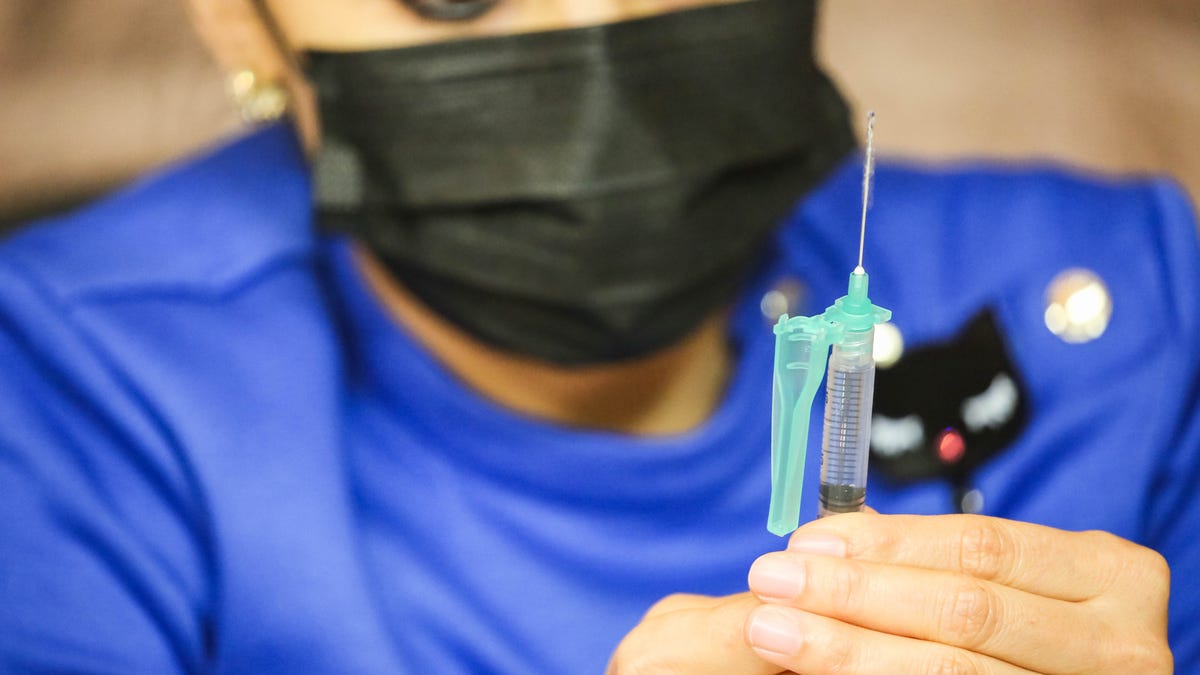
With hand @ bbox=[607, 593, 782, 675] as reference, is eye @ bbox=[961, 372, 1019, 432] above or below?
above

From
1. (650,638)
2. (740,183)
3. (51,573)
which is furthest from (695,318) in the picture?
(51,573)

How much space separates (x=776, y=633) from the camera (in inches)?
17.4

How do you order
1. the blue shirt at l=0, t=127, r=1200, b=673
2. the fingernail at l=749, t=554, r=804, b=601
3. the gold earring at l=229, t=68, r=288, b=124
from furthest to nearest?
the gold earring at l=229, t=68, r=288, b=124, the blue shirt at l=0, t=127, r=1200, b=673, the fingernail at l=749, t=554, r=804, b=601

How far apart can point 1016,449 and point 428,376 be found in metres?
0.39

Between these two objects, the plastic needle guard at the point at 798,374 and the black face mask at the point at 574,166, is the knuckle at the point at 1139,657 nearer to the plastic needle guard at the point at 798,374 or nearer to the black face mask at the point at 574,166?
the plastic needle guard at the point at 798,374

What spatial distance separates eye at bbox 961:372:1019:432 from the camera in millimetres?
737

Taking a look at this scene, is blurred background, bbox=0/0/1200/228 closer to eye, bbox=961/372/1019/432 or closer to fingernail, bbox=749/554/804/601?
eye, bbox=961/372/1019/432

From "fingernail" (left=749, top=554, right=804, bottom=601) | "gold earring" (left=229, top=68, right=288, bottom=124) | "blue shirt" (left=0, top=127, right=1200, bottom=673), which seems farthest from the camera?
"gold earring" (left=229, top=68, right=288, bottom=124)

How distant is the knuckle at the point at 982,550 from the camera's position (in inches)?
19.1

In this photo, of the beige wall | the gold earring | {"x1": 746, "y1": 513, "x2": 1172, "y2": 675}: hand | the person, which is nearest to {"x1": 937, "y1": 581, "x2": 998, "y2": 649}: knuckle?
{"x1": 746, "y1": 513, "x2": 1172, "y2": 675}: hand

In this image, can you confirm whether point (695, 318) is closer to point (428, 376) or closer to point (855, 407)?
point (428, 376)

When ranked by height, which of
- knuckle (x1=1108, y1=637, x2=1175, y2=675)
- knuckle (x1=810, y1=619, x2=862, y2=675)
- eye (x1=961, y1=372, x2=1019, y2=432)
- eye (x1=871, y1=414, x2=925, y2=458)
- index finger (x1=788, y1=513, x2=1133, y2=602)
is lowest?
knuckle (x1=810, y1=619, x2=862, y2=675)

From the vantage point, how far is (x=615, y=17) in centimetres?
69

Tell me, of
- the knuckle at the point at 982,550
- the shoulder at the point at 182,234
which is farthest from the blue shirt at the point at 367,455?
the knuckle at the point at 982,550
